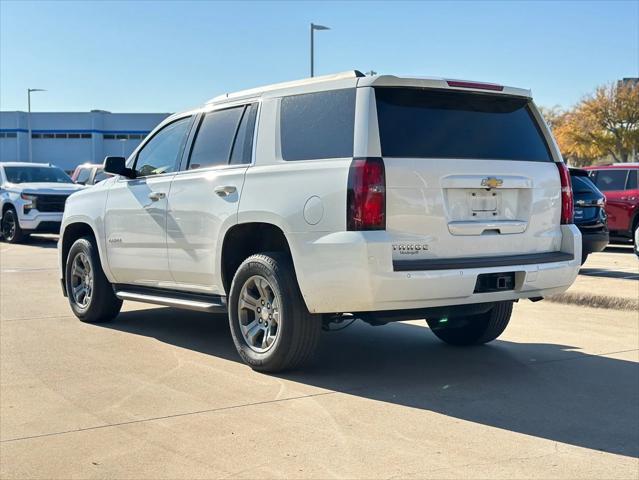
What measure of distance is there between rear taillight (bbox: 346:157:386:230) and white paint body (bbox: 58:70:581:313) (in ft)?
0.16

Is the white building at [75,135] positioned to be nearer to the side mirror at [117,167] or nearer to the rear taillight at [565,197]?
the side mirror at [117,167]

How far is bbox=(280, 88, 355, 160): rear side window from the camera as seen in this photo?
5285mm

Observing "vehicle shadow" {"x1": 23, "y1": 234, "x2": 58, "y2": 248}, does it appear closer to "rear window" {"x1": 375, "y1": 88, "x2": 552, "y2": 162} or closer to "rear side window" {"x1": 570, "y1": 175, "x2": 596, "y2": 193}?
"rear side window" {"x1": 570, "y1": 175, "x2": 596, "y2": 193}

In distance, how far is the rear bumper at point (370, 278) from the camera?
16.3 ft

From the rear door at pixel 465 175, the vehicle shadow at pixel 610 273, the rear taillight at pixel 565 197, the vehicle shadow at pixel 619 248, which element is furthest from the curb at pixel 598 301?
the vehicle shadow at pixel 619 248

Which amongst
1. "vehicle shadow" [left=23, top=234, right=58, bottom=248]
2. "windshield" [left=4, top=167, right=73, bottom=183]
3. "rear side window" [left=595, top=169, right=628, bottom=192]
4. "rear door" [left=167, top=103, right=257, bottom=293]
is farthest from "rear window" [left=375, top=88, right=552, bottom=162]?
"windshield" [left=4, top=167, right=73, bottom=183]

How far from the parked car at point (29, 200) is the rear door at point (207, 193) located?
1198 cm

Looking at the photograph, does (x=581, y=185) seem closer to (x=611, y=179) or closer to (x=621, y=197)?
(x=621, y=197)

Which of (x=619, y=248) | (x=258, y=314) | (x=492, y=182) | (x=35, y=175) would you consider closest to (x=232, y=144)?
(x=258, y=314)

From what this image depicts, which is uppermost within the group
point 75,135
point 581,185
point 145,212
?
point 75,135

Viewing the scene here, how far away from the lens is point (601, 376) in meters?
5.81

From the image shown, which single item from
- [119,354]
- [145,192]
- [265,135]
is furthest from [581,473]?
[145,192]

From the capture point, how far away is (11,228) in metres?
18.5

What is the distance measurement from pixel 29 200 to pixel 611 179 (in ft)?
41.4
